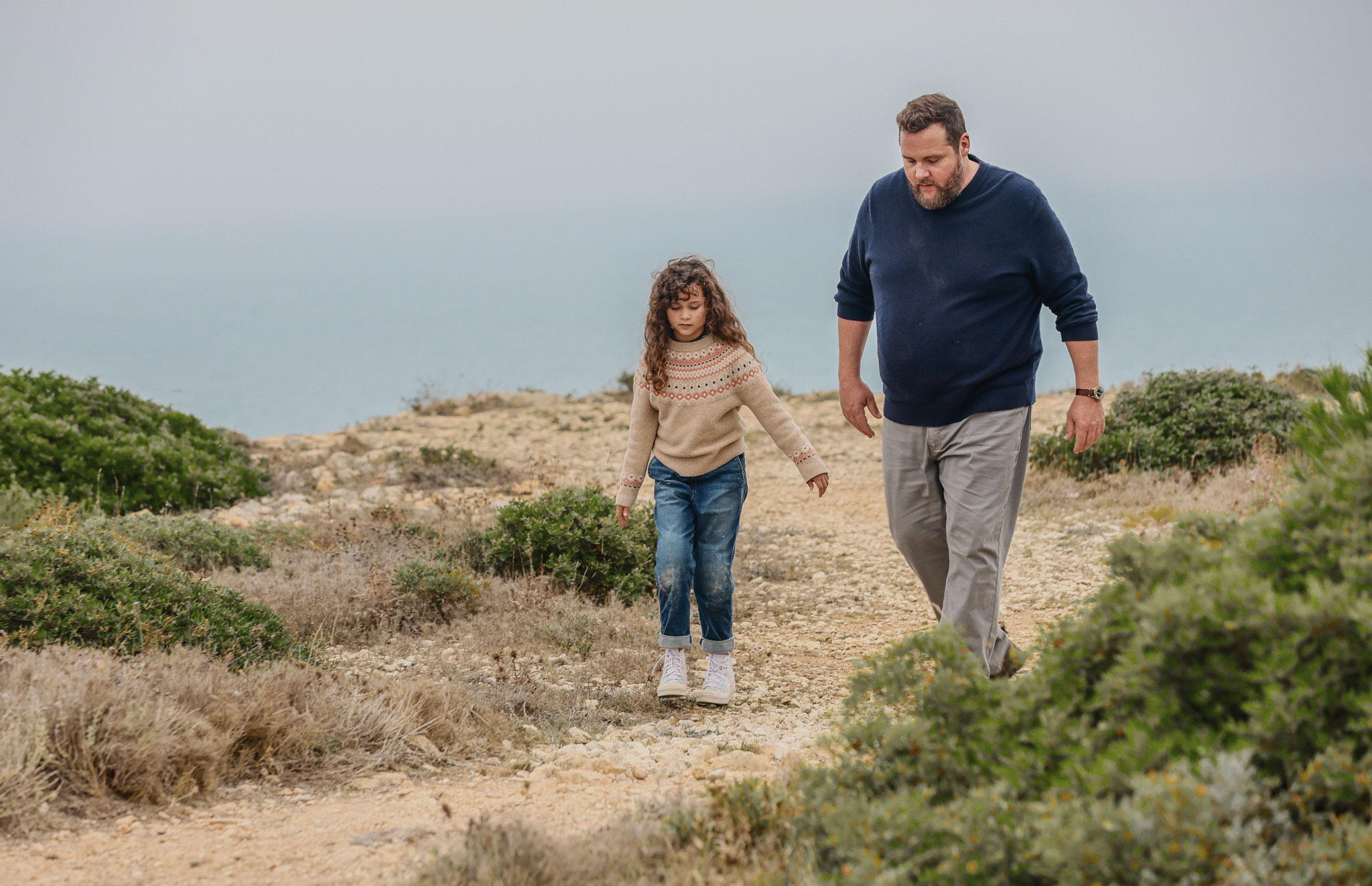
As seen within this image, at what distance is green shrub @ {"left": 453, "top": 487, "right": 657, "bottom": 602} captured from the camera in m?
6.50

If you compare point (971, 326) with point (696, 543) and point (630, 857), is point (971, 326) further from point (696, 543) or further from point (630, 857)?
point (630, 857)

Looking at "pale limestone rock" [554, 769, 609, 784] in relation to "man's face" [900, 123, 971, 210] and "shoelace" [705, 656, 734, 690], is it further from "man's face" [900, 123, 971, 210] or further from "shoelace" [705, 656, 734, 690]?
"man's face" [900, 123, 971, 210]

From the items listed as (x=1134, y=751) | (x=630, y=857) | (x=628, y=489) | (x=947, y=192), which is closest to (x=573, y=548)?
(x=628, y=489)

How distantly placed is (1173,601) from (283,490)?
9905 mm

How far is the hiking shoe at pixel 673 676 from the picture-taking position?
4.60 m

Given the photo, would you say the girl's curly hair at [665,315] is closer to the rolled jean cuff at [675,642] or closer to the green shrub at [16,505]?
the rolled jean cuff at [675,642]

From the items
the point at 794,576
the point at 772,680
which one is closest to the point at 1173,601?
the point at 772,680

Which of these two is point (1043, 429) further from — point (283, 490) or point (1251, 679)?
point (1251, 679)

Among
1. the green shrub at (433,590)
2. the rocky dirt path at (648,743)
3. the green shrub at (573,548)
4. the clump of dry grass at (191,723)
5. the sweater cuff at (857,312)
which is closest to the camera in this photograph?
the rocky dirt path at (648,743)

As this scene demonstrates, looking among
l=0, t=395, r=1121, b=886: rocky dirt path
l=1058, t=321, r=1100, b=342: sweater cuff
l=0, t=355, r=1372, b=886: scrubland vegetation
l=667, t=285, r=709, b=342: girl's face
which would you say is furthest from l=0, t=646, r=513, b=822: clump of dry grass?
l=1058, t=321, r=1100, b=342: sweater cuff

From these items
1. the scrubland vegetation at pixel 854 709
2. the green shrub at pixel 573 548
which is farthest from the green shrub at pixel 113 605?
the green shrub at pixel 573 548

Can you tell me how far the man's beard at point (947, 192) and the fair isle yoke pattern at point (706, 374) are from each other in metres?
1.00

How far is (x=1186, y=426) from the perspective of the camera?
9289mm

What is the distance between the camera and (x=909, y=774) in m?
2.39
